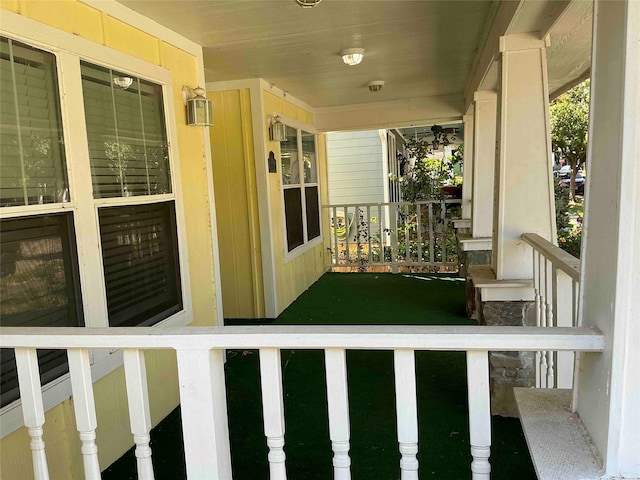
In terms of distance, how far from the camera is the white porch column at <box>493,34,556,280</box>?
272cm

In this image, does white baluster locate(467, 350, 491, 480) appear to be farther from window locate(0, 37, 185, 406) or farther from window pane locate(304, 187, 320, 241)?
window pane locate(304, 187, 320, 241)

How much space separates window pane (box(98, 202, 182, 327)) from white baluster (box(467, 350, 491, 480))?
1.98 metres

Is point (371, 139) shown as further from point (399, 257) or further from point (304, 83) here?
point (304, 83)

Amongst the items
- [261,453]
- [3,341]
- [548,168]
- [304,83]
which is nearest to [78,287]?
[3,341]

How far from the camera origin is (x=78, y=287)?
2262mm

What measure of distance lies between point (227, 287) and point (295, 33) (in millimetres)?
2828

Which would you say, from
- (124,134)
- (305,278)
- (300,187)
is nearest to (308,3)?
(124,134)

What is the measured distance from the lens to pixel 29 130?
202 cm

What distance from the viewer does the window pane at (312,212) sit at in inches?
260

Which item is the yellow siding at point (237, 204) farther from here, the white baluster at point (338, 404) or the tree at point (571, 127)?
the tree at point (571, 127)

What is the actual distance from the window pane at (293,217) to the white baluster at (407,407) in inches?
175

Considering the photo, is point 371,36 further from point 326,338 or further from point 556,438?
point 556,438

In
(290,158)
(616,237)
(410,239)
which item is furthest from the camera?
(410,239)

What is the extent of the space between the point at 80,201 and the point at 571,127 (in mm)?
9879
